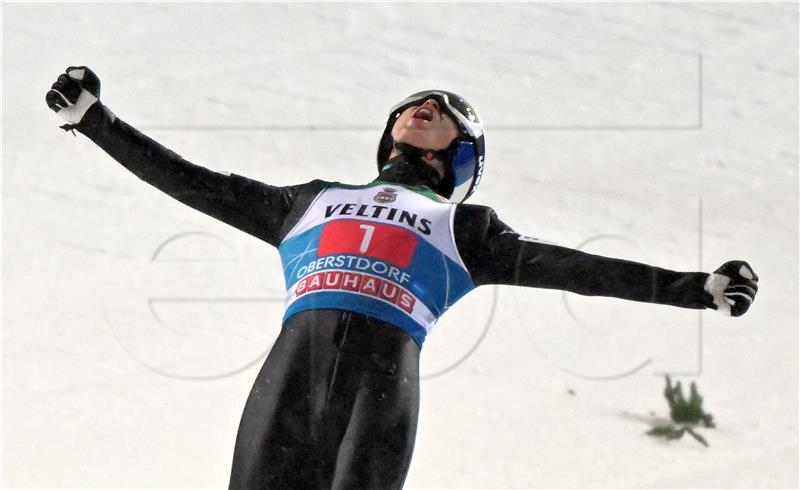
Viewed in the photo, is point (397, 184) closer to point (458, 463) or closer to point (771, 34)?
point (458, 463)

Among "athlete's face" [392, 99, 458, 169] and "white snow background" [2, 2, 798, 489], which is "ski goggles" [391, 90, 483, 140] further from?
"white snow background" [2, 2, 798, 489]

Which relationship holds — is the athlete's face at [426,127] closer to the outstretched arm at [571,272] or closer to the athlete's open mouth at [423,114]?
A: the athlete's open mouth at [423,114]

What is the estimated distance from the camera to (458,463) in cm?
534

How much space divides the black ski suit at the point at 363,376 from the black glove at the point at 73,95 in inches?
30.7

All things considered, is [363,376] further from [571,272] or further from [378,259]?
[571,272]

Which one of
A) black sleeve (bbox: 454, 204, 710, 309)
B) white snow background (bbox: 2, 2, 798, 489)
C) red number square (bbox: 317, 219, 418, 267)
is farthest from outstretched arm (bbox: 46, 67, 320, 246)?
white snow background (bbox: 2, 2, 798, 489)

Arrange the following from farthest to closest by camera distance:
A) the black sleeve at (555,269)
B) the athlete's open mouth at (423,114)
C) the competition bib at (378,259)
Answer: the athlete's open mouth at (423,114)
the competition bib at (378,259)
the black sleeve at (555,269)

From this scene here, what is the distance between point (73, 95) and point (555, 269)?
1.29m

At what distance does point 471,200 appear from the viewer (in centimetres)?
584

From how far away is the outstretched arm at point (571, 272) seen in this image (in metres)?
3.16

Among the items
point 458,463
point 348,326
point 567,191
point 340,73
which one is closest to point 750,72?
point 567,191

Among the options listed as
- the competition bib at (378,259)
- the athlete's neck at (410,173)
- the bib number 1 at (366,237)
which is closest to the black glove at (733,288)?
the competition bib at (378,259)

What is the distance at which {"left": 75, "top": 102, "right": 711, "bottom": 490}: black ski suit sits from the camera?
3178 mm

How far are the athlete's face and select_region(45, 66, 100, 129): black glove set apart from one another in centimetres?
81
